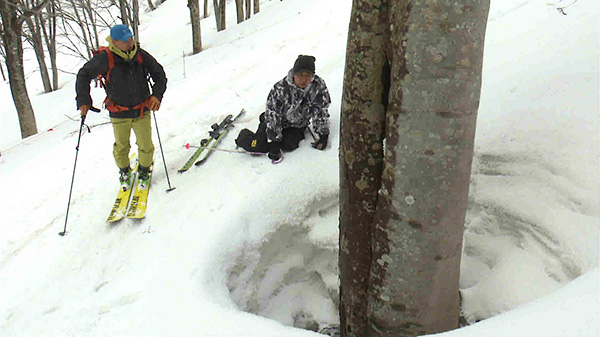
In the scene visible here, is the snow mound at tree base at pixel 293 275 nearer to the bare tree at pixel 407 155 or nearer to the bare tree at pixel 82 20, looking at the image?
the bare tree at pixel 407 155

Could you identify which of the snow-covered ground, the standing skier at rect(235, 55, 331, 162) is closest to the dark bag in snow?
the standing skier at rect(235, 55, 331, 162)

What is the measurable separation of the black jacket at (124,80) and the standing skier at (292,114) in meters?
1.38

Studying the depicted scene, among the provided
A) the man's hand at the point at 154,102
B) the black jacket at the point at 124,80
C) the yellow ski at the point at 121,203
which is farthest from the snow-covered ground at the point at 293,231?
the black jacket at the point at 124,80

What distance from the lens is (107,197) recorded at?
5227 millimetres

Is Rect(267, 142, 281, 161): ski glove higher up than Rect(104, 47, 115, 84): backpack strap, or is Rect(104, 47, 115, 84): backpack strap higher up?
Rect(104, 47, 115, 84): backpack strap

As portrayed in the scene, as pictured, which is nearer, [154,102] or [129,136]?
[154,102]

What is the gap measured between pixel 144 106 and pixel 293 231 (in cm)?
244

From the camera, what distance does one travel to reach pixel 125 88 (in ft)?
15.5

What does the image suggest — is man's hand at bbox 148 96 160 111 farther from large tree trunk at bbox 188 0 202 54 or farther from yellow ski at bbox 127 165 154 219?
large tree trunk at bbox 188 0 202 54

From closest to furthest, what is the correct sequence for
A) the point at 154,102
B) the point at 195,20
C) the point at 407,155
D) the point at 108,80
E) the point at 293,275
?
1. the point at 407,155
2. the point at 293,275
3. the point at 108,80
4. the point at 154,102
5. the point at 195,20

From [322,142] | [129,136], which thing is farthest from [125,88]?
[322,142]

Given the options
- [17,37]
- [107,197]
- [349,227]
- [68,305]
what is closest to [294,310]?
[349,227]

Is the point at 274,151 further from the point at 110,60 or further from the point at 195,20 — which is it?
the point at 195,20

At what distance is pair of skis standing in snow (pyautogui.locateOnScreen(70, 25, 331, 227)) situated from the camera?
4.55 metres
